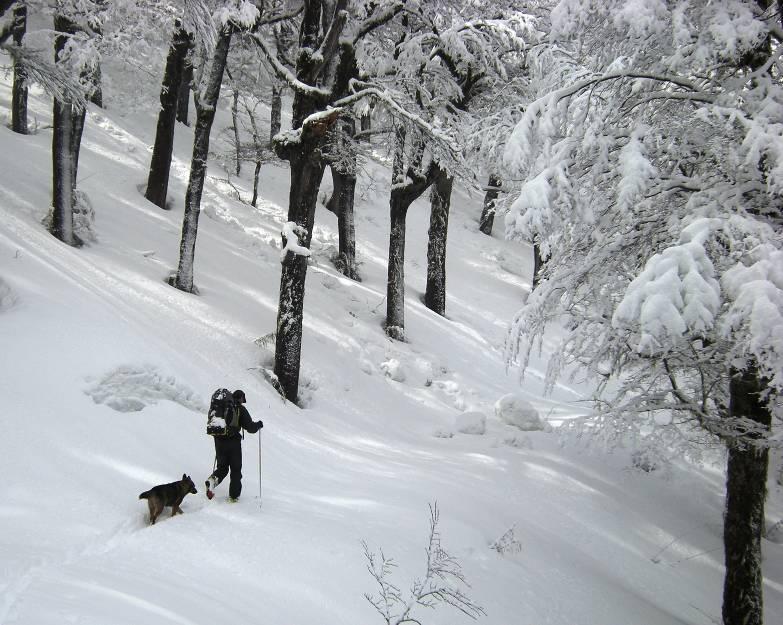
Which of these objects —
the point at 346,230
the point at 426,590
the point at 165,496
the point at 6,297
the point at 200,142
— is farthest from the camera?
the point at 346,230

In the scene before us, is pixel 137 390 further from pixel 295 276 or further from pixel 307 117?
pixel 307 117

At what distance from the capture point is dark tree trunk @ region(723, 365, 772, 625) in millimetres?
5766

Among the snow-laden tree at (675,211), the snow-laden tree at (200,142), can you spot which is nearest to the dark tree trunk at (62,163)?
the snow-laden tree at (200,142)

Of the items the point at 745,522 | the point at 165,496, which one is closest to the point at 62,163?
the point at 165,496

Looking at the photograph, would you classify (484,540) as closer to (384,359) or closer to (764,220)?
(764,220)

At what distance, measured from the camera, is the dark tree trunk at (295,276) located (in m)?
9.38

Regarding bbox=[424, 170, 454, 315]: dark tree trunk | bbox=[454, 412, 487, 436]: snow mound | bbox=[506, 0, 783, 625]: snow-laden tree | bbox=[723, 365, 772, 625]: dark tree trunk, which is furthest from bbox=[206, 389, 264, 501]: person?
bbox=[424, 170, 454, 315]: dark tree trunk

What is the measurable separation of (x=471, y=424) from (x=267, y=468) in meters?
4.68

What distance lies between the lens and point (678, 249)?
4.12 m

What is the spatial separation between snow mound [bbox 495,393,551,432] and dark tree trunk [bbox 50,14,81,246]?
904 centimetres

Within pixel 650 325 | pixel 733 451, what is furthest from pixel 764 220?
pixel 733 451

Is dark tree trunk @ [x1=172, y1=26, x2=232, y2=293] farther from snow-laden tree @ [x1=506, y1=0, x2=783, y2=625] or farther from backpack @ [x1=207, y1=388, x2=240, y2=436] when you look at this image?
snow-laden tree @ [x1=506, y1=0, x2=783, y2=625]

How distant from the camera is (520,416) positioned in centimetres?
1103

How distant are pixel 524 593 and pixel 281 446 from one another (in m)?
3.76
